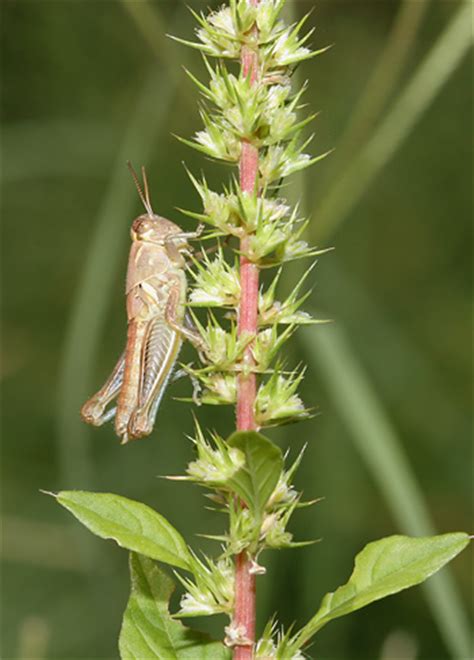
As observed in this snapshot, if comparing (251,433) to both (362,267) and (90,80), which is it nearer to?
(362,267)

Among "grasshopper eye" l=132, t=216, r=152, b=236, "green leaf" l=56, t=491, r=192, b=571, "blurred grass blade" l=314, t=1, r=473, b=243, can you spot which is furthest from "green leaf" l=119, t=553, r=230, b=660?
"blurred grass blade" l=314, t=1, r=473, b=243

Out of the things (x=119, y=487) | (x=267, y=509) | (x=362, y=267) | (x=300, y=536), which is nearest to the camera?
(x=267, y=509)

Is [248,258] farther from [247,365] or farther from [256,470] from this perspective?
[256,470]

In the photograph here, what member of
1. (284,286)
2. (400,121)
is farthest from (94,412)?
(400,121)

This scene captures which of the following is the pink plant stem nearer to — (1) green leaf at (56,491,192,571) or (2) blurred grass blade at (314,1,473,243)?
(1) green leaf at (56,491,192,571)

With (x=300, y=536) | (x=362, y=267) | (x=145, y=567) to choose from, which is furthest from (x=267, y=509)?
(x=362, y=267)

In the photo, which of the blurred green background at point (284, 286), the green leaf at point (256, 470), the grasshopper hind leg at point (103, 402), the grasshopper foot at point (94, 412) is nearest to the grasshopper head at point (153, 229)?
the grasshopper hind leg at point (103, 402)

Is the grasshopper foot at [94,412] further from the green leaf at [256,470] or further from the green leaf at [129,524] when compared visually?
the green leaf at [256,470]
